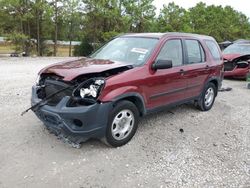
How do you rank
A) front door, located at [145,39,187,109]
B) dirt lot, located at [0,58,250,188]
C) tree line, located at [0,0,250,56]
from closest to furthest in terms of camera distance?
1. dirt lot, located at [0,58,250,188]
2. front door, located at [145,39,187,109]
3. tree line, located at [0,0,250,56]

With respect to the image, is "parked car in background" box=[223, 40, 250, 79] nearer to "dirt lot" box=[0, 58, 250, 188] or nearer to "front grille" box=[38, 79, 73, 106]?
"dirt lot" box=[0, 58, 250, 188]

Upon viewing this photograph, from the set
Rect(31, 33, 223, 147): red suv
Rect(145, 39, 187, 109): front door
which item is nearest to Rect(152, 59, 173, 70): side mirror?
Rect(31, 33, 223, 147): red suv

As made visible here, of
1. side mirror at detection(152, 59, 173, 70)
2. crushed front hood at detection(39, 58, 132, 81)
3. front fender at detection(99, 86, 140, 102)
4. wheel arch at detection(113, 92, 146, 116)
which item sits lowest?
wheel arch at detection(113, 92, 146, 116)

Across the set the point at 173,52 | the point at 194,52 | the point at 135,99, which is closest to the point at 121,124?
the point at 135,99

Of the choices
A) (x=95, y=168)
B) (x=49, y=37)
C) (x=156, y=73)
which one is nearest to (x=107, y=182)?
(x=95, y=168)

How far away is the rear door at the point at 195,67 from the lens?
5.75 meters

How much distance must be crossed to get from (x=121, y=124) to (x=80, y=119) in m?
0.77

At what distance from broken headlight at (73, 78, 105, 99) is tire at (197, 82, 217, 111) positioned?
3115 millimetres

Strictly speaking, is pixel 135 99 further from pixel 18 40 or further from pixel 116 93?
pixel 18 40

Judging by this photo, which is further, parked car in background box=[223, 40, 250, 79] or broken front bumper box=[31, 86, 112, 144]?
parked car in background box=[223, 40, 250, 79]

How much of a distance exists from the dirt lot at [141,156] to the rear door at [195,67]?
650 millimetres

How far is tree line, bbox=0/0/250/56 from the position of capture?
2175 cm

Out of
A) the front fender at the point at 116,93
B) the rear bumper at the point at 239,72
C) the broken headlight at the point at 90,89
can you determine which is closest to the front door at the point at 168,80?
the front fender at the point at 116,93

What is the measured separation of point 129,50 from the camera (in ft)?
17.0
